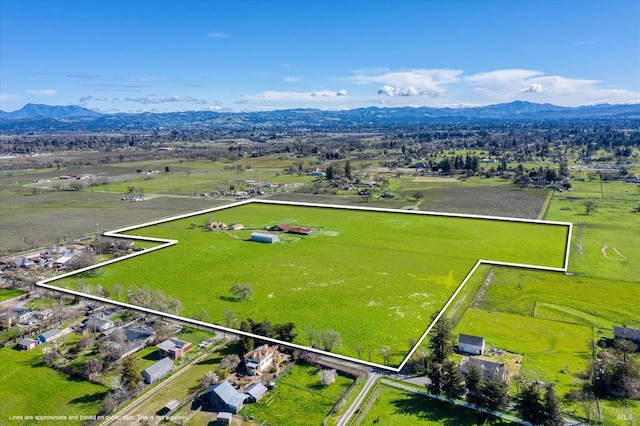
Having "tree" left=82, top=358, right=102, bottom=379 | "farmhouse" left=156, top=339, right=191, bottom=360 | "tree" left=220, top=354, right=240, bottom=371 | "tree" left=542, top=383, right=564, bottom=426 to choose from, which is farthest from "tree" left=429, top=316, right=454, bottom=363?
"tree" left=82, top=358, right=102, bottom=379

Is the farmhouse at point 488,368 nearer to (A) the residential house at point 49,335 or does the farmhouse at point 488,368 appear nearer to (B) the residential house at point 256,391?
(B) the residential house at point 256,391

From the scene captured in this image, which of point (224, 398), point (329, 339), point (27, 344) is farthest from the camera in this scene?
point (329, 339)

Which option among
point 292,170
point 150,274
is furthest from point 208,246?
point 292,170

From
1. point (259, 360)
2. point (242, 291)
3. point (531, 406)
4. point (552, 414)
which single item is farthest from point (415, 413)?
point (242, 291)

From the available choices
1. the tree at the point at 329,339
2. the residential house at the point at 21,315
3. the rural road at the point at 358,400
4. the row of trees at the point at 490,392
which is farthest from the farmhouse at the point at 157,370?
the row of trees at the point at 490,392

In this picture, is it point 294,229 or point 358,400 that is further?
point 294,229

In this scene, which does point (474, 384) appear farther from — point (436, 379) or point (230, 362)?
point (230, 362)
